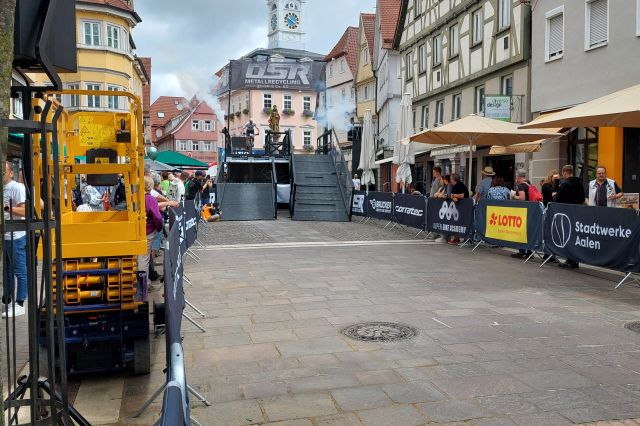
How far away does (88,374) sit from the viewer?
196 inches

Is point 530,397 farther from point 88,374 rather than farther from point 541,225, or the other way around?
point 541,225

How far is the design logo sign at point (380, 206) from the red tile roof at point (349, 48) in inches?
1417

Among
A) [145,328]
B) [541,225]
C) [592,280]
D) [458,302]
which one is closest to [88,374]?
[145,328]

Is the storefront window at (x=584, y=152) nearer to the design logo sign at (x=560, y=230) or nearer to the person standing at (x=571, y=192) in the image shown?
the person standing at (x=571, y=192)

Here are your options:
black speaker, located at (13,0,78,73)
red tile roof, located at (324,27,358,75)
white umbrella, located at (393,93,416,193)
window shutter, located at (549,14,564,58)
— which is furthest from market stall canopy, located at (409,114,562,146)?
red tile roof, located at (324,27,358,75)

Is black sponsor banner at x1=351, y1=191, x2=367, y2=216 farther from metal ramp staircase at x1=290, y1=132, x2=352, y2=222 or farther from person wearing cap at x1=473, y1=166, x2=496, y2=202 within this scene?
person wearing cap at x1=473, y1=166, x2=496, y2=202

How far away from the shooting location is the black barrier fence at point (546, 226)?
8930mm

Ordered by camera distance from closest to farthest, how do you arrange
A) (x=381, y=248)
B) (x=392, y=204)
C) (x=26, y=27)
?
(x=26, y=27) < (x=381, y=248) < (x=392, y=204)

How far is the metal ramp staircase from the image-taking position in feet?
66.9

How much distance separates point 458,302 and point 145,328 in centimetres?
423

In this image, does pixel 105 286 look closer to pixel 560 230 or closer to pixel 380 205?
pixel 560 230

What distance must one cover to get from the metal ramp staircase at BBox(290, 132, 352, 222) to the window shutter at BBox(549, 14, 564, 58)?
8.01 m

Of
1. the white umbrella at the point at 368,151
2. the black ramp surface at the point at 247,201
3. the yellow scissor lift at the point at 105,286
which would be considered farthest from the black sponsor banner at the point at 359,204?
the yellow scissor lift at the point at 105,286

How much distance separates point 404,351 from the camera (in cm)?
550
